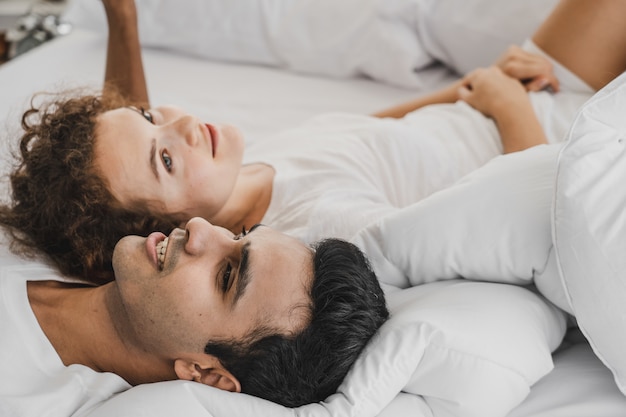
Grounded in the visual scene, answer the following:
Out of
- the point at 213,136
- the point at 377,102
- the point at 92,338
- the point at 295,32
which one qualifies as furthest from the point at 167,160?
the point at 295,32

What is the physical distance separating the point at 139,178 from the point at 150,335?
1.15 ft

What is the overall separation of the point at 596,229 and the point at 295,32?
140 centimetres

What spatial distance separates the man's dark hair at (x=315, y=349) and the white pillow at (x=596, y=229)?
10.7 inches

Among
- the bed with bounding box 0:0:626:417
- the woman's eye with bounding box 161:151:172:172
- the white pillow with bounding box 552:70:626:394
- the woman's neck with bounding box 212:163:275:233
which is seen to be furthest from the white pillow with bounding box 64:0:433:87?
the white pillow with bounding box 552:70:626:394

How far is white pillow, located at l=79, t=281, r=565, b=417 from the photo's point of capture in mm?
898

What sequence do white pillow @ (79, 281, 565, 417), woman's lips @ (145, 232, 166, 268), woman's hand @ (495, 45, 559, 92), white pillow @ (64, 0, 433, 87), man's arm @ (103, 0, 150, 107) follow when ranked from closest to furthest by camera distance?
white pillow @ (79, 281, 565, 417) → woman's lips @ (145, 232, 166, 268) → woman's hand @ (495, 45, 559, 92) → man's arm @ (103, 0, 150, 107) → white pillow @ (64, 0, 433, 87)

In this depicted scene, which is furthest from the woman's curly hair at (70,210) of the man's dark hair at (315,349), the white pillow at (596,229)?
the white pillow at (596,229)

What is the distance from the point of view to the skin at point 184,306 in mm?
932

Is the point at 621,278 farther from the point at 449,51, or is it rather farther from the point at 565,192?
the point at 449,51

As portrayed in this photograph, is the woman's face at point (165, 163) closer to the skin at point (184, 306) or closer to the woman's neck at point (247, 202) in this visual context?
the woman's neck at point (247, 202)

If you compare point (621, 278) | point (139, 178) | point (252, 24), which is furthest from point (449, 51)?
point (621, 278)

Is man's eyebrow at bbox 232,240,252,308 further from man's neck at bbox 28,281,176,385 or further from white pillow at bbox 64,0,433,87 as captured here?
white pillow at bbox 64,0,433,87

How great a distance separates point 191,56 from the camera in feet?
7.58

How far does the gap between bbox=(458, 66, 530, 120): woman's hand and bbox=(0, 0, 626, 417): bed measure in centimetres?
30
